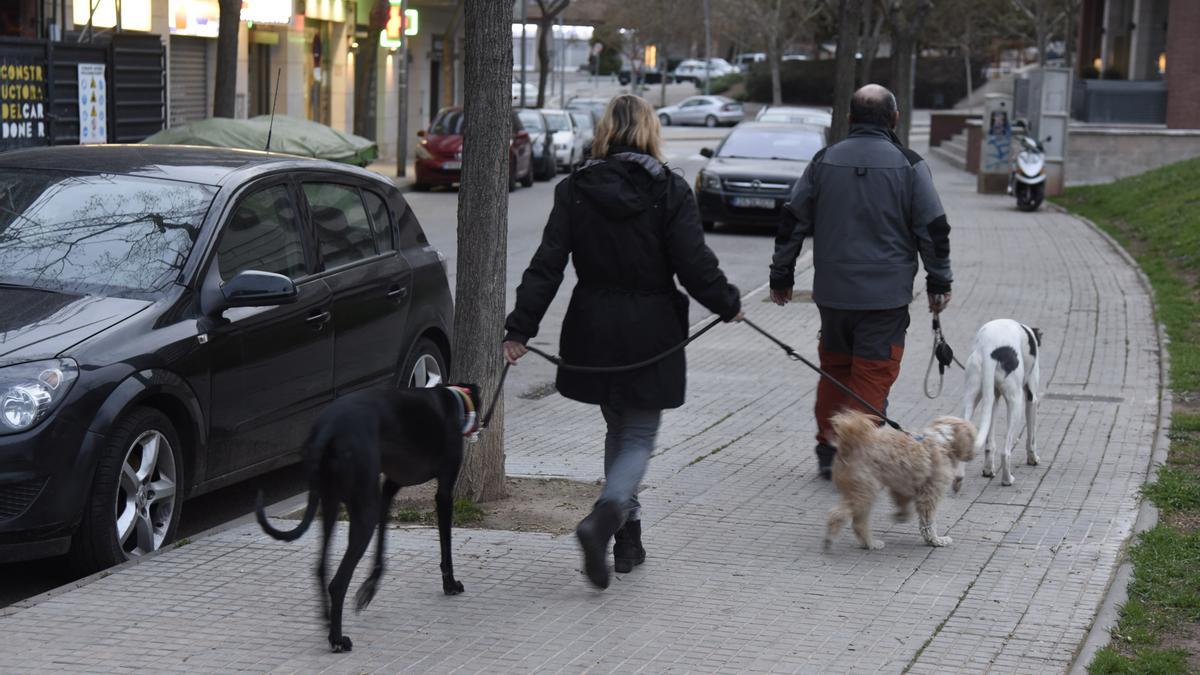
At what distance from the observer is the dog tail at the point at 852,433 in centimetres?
612

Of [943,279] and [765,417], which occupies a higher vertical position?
[943,279]

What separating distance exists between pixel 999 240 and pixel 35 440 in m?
17.8

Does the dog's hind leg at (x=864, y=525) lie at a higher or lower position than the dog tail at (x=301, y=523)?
lower

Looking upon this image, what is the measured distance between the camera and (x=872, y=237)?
7.08 metres

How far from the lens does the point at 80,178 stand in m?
6.81

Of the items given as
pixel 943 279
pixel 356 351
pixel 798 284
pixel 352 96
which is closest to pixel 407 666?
pixel 356 351

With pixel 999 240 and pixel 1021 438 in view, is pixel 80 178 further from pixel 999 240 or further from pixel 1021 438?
pixel 999 240

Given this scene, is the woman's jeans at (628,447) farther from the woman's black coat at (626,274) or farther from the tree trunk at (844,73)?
the tree trunk at (844,73)

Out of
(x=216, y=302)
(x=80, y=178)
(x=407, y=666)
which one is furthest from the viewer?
(x=80, y=178)

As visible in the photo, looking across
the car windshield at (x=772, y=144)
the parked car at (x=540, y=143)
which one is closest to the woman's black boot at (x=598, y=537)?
the car windshield at (x=772, y=144)

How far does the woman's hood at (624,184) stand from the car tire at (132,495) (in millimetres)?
1901

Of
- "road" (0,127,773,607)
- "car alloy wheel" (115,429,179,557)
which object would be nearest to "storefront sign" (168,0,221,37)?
"road" (0,127,773,607)

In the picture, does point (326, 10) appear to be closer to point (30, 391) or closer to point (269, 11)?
point (269, 11)

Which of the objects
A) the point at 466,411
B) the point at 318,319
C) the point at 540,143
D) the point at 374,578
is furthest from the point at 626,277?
the point at 540,143
